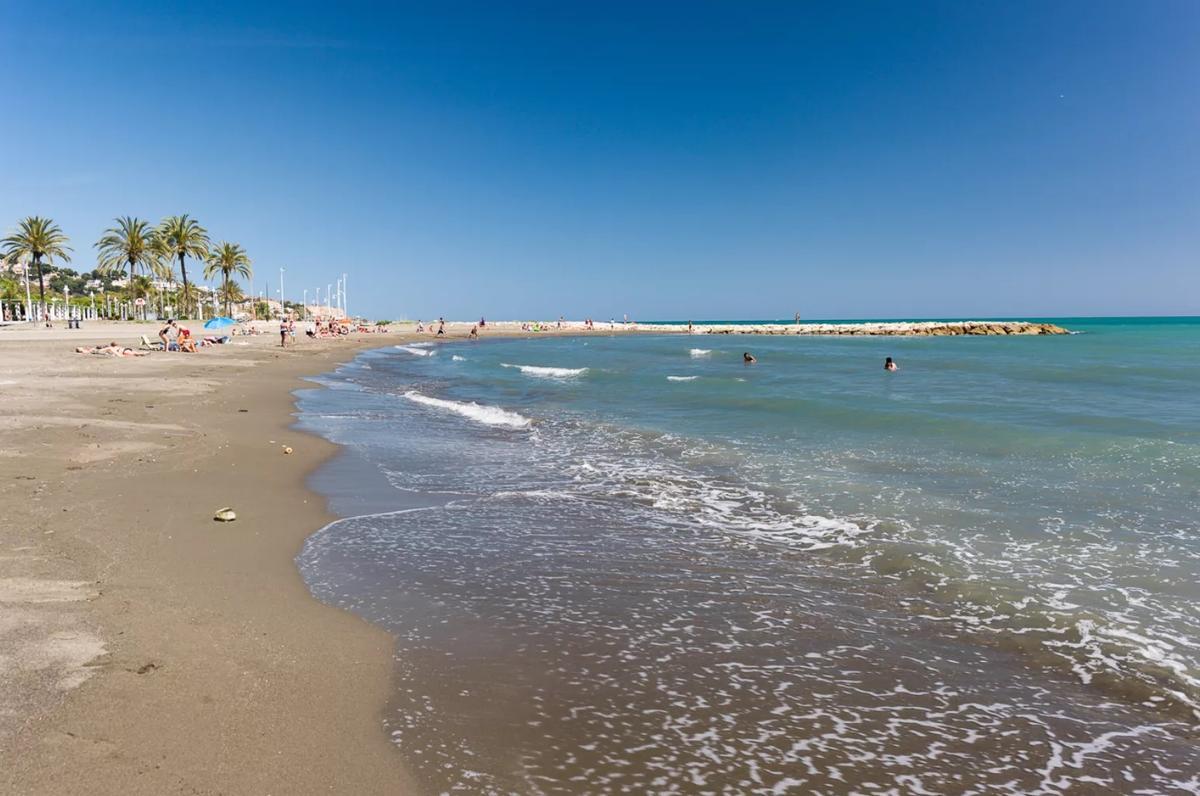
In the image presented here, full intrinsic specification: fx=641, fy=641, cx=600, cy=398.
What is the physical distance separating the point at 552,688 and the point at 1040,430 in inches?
643

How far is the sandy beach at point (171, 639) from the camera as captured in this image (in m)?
3.38

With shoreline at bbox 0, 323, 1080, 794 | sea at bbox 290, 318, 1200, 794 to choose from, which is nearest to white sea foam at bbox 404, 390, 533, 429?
sea at bbox 290, 318, 1200, 794

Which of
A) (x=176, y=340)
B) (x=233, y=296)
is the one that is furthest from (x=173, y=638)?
(x=233, y=296)

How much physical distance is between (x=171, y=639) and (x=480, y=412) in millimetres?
15799

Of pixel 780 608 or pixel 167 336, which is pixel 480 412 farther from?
pixel 167 336

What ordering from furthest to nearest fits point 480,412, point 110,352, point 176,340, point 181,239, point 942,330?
point 942,330 < point 181,239 < point 176,340 < point 110,352 < point 480,412

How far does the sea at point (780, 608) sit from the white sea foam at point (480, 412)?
3.25m

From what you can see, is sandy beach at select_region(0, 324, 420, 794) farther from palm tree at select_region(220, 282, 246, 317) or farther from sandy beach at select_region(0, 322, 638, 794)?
palm tree at select_region(220, 282, 246, 317)

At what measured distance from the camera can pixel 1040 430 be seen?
633 inches

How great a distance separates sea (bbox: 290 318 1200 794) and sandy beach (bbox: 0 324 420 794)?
373 mm

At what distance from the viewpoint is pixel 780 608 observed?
19.6 feet

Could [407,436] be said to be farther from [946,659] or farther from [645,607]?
[946,659]

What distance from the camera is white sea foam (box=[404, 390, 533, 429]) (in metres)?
18.3

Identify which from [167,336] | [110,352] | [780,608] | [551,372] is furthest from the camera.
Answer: [551,372]
